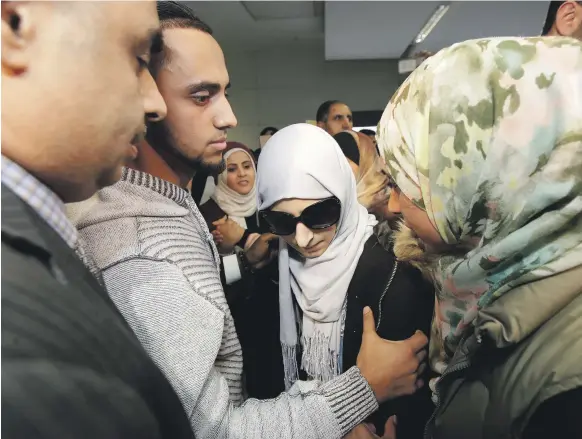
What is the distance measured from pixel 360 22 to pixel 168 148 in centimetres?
528

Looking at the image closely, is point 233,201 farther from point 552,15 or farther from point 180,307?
point 180,307

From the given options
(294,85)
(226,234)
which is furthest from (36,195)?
(294,85)

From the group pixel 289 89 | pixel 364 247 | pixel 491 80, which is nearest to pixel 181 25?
pixel 491 80

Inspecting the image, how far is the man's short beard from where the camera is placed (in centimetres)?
106

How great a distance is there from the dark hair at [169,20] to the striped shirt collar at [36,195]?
0.54 meters

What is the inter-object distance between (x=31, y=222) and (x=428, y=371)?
115 centimetres

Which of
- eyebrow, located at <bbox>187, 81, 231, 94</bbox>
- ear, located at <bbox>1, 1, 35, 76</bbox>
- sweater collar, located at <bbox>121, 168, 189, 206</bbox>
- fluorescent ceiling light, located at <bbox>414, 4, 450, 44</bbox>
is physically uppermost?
fluorescent ceiling light, located at <bbox>414, 4, 450, 44</bbox>

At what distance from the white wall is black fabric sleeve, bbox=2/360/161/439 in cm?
789

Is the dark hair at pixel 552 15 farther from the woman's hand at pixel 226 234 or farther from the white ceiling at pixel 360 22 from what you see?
the white ceiling at pixel 360 22

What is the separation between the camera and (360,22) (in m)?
5.70

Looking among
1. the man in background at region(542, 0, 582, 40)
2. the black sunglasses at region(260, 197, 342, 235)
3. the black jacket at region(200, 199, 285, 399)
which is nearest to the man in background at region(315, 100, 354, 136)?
the man in background at region(542, 0, 582, 40)

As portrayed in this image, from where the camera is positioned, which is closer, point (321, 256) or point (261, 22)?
point (321, 256)

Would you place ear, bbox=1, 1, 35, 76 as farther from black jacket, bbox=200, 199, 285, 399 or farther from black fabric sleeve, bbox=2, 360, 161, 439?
black jacket, bbox=200, 199, 285, 399

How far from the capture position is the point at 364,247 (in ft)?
5.04
